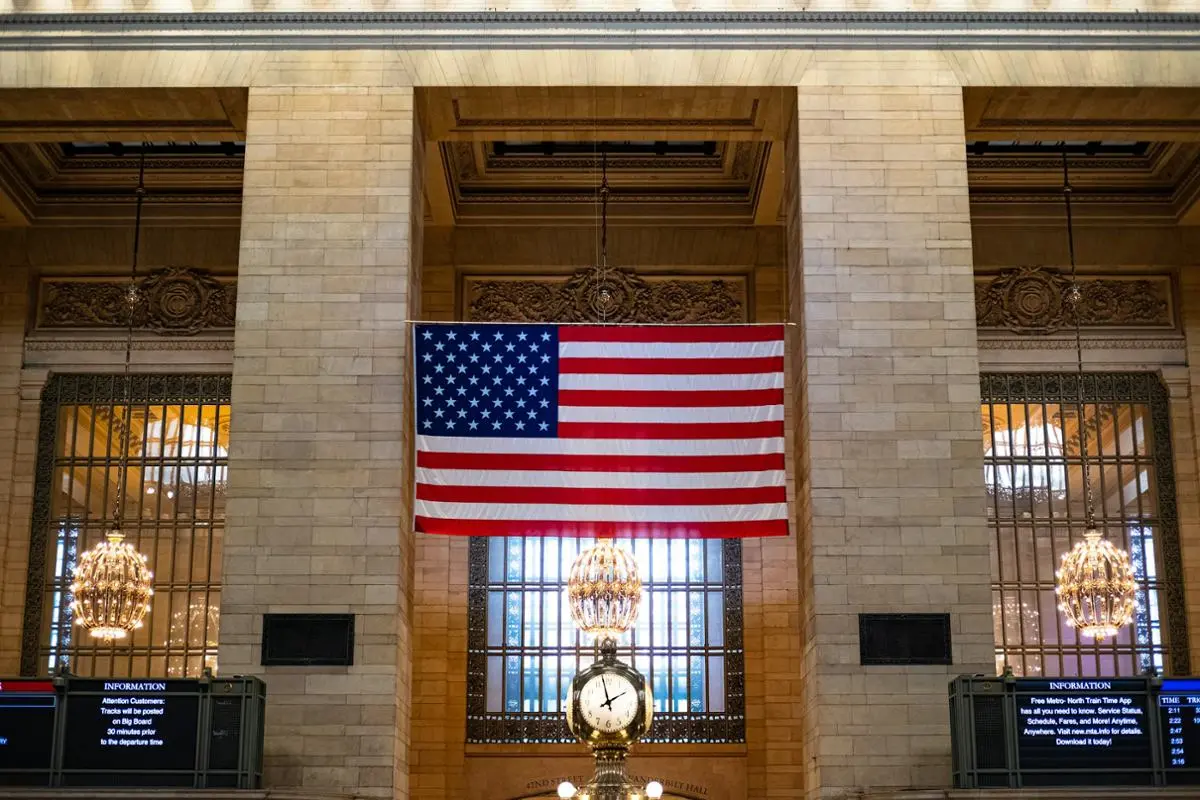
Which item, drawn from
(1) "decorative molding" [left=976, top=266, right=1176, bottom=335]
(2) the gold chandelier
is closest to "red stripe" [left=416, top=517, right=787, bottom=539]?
A: (2) the gold chandelier

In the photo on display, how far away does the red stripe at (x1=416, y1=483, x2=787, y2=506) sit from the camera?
15.4m

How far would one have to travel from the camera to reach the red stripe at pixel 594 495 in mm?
15375

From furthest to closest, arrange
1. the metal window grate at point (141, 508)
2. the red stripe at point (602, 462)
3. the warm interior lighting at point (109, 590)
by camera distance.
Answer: the metal window grate at point (141, 508) < the warm interior lighting at point (109, 590) < the red stripe at point (602, 462)

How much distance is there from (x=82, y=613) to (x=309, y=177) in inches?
217

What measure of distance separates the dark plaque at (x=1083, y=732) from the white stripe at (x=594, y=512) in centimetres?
308

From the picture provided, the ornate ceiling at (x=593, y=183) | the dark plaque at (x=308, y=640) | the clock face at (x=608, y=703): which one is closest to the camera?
A: the clock face at (x=608, y=703)

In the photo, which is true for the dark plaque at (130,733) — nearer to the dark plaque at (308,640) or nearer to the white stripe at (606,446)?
the dark plaque at (308,640)

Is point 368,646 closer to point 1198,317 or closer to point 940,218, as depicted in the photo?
point 940,218

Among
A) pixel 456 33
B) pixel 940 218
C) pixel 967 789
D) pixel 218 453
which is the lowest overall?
pixel 967 789

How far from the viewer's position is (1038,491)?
795 inches

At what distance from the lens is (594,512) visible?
15320mm

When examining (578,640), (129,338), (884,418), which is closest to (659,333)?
(884,418)

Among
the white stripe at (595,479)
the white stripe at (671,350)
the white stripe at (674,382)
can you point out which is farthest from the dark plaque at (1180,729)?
the white stripe at (671,350)

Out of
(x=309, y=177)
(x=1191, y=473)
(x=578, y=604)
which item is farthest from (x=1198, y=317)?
(x=309, y=177)
